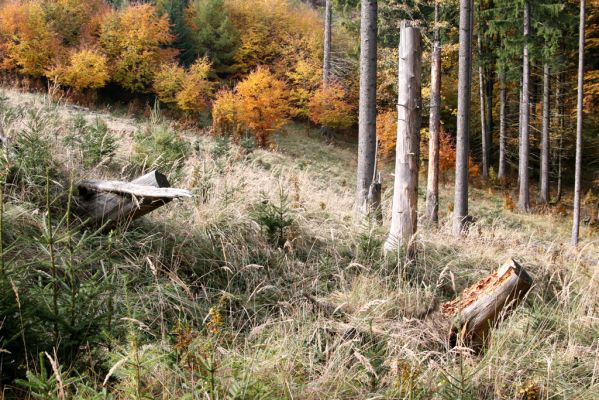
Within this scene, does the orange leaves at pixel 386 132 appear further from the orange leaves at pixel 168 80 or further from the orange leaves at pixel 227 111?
the orange leaves at pixel 168 80

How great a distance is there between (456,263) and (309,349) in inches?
114

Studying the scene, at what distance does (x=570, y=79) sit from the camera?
24594 millimetres

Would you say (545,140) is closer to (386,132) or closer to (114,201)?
(386,132)

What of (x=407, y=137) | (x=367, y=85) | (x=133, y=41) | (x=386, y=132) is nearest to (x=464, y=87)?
(x=367, y=85)

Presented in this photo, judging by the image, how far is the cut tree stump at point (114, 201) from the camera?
3.82 m

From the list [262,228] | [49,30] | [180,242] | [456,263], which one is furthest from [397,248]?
[49,30]

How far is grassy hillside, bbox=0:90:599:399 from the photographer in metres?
2.37

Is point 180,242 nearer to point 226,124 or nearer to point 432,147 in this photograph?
point 432,147

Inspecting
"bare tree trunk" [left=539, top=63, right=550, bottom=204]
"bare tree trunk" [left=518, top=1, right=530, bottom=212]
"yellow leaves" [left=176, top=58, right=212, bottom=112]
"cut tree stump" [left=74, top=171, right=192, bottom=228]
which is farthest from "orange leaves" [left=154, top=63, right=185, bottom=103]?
"cut tree stump" [left=74, top=171, right=192, bottom=228]

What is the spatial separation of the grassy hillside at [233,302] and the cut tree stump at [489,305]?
14cm

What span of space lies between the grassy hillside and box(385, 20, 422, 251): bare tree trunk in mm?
279

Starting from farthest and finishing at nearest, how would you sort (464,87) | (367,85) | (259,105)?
(259,105), (464,87), (367,85)

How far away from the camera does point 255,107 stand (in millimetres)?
21094

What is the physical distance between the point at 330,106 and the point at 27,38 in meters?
13.4
